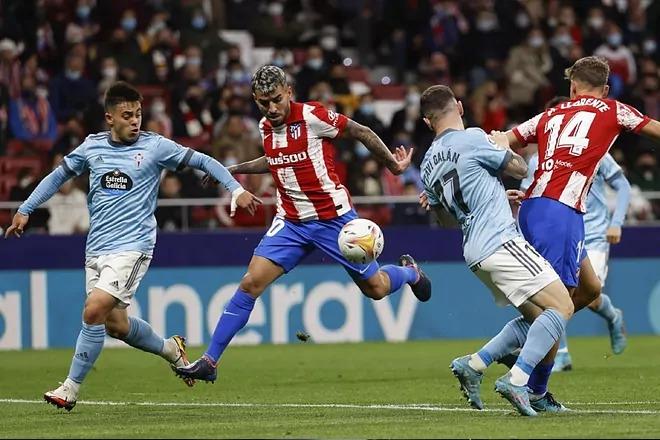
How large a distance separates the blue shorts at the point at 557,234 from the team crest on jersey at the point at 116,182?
2.96 meters

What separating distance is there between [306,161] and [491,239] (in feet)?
7.59

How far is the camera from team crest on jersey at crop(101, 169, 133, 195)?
35.2 ft

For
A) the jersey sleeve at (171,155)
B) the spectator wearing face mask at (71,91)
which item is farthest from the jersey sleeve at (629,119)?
the spectator wearing face mask at (71,91)

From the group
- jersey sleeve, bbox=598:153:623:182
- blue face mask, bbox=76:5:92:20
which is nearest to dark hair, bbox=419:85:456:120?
jersey sleeve, bbox=598:153:623:182

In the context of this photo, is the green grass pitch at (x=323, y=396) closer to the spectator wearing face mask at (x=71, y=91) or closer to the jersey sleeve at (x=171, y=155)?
the jersey sleeve at (x=171, y=155)

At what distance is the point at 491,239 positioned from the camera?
9.51m

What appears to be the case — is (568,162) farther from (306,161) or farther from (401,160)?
(306,161)

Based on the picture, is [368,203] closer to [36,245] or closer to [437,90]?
[36,245]

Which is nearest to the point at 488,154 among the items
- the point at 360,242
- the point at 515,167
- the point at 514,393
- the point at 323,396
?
the point at 515,167

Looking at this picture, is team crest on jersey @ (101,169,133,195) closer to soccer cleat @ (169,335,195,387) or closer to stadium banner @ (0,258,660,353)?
soccer cleat @ (169,335,195,387)

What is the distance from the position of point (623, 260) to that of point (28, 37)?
929 centimetres

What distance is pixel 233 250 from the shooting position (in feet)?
60.3

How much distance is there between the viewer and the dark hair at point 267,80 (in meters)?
11.0

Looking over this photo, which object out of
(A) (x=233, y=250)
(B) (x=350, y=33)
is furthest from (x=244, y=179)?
(B) (x=350, y=33)
